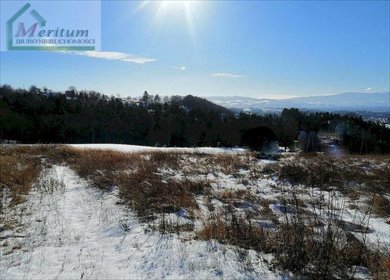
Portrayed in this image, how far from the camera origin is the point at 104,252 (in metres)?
4.52

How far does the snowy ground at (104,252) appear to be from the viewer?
3855 mm

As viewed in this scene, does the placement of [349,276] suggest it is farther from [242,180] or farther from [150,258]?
[242,180]

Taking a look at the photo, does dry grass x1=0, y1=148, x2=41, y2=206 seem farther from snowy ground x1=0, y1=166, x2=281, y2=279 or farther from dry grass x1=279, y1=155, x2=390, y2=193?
dry grass x1=279, y1=155, x2=390, y2=193

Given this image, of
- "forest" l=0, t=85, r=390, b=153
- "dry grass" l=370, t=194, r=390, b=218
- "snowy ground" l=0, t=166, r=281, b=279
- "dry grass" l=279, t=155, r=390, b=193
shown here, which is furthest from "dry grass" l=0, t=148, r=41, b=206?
"forest" l=0, t=85, r=390, b=153

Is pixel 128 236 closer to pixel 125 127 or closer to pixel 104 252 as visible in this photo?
pixel 104 252

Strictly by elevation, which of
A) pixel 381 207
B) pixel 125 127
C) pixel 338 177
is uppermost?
pixel 381 207

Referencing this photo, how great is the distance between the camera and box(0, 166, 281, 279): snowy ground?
3.86 m

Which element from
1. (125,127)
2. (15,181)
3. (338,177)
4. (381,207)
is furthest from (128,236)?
(125,127)

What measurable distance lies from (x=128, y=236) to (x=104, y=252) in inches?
25.8

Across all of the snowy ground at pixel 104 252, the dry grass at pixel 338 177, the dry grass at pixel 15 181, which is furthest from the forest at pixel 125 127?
the snowy ground at pixel 104 252

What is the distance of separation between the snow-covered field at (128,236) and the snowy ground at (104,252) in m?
0.01

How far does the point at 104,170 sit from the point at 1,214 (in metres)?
4.92

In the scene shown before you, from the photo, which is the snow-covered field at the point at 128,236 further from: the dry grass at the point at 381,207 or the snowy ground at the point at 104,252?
the dry grass at the point at 381,207

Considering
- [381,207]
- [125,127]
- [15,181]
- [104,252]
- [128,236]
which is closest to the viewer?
[104,252]
